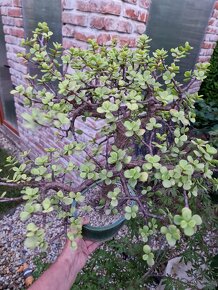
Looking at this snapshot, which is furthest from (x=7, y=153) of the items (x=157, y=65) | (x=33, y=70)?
→ (x=157, y=65)

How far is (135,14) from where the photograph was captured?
185 cm

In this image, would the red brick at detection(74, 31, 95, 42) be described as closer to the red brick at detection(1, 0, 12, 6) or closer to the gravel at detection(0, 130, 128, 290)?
the red brick at detection(1, 0, 12, 6)

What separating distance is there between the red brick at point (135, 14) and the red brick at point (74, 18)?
12.4 inches

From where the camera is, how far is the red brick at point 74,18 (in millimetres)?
1765

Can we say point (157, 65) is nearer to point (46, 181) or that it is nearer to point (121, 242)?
point (46, 181)

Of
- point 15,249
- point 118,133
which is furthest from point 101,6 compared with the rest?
point 15,249

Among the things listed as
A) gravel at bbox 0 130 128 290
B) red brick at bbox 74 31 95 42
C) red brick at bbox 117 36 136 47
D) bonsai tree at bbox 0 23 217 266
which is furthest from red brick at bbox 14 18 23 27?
gravel at bbox 0 130 128 290

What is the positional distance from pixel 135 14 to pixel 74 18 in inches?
18.5

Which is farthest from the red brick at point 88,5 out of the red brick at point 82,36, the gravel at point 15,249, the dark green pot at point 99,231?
the gravel at point 15,249

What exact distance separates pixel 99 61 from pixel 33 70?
1940 millimetres

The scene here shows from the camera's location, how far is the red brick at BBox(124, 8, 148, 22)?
5.86 ft

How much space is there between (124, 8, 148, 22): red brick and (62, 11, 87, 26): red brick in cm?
32

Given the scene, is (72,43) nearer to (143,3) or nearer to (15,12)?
(143,3)

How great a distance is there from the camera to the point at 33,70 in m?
2.63
